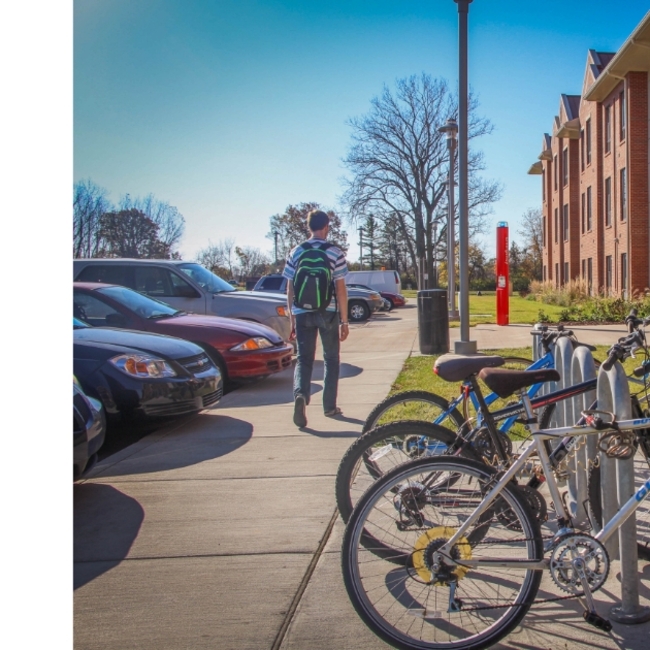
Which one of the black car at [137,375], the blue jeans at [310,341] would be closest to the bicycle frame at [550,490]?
the blue jeans at [310,341]

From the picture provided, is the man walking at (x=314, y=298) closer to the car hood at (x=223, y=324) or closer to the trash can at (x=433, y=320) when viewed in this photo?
the car hood at (x=223, y=324)

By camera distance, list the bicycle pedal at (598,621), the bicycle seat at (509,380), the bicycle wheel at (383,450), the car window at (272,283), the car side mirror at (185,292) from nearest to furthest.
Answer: the bicycle pedal at (598,621)
the bicycle seat at (509,380)
the bicycle wheel at (383,450)
the car side mirror at (185,292)
the car window at (272,283)

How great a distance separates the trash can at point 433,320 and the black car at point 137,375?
5.30m

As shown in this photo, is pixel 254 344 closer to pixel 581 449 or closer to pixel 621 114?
pixel 621 114

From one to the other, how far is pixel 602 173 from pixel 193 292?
232 inches

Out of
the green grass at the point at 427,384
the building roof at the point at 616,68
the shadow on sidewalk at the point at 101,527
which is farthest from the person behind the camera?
the building roof at the point at 616,68

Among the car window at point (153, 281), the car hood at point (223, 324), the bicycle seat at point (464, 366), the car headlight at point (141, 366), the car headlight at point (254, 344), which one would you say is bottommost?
the car headlight at point (141, 366)

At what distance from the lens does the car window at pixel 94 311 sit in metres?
7.57

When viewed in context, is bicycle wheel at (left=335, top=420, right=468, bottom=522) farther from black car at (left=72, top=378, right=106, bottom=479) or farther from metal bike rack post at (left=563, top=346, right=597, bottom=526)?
black car at (left=72, top=378, right=106, bottom=479)

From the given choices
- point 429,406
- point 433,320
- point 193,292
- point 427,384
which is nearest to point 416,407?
point 429,406

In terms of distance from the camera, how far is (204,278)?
10734 millimetres

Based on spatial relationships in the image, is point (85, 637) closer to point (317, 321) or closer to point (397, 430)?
point (397, 430)

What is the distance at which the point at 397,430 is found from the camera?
3102 mm
